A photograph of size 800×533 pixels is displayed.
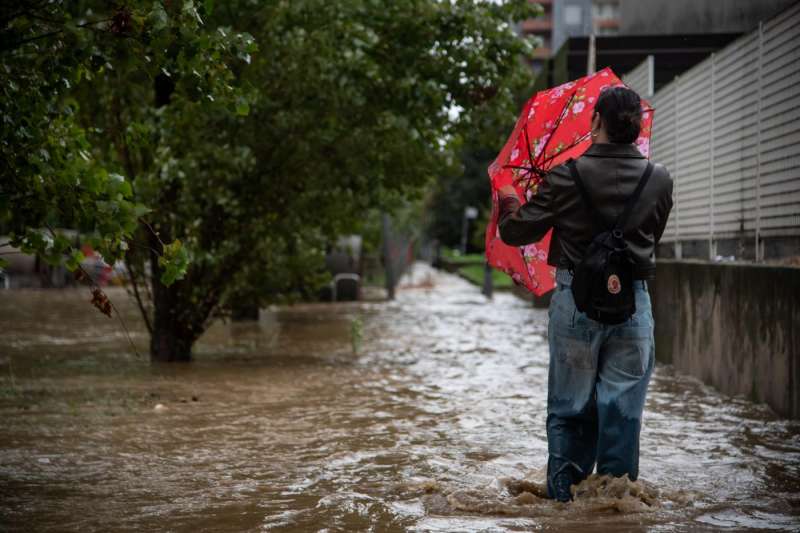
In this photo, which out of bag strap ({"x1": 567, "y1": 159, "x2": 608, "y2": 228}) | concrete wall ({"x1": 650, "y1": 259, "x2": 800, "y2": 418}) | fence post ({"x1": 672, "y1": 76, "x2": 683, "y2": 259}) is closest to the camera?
bag strap ({"x1": 567, "y1": 159, "x2": 608, "y2": 228})

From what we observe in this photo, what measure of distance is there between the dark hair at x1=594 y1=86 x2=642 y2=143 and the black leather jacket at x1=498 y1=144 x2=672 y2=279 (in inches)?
1.9

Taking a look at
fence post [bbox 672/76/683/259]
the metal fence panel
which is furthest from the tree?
the metal fence panel

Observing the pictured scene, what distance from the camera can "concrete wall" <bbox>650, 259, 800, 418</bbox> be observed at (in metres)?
8.30

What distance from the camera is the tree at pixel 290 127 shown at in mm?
11523

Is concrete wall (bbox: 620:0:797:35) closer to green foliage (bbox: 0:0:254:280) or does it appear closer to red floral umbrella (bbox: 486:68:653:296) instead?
red floral umbrella (bbox: 486:68:653:296)

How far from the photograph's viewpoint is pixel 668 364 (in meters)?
12.3

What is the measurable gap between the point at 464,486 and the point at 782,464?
6.33ft

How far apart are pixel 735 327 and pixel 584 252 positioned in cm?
494

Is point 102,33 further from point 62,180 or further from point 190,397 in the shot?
point 190,397

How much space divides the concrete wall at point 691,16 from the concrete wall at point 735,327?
623cm

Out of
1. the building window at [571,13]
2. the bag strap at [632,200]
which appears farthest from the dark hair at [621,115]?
the building window at [571,13]

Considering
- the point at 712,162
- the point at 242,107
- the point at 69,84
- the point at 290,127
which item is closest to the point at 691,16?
the point at 712,162

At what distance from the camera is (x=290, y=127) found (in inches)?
470

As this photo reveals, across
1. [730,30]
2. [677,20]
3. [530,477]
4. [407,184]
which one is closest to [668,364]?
[407,184]
